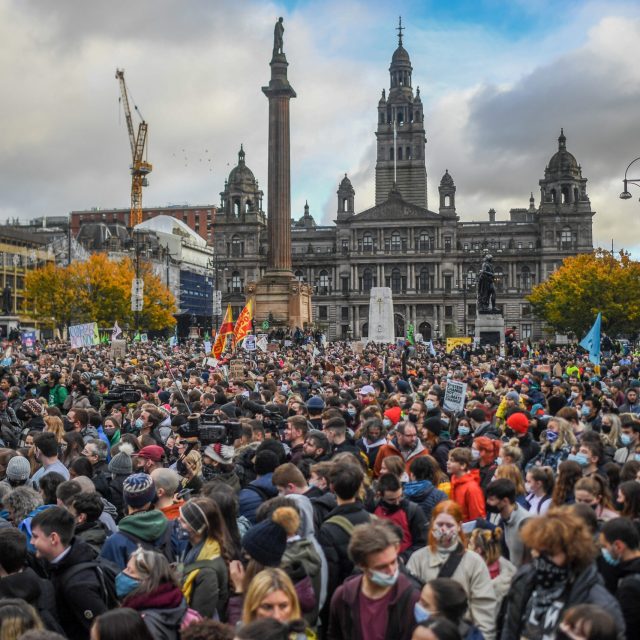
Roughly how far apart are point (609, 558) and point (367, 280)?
4092 inches

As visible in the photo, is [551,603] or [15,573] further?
[15,573]

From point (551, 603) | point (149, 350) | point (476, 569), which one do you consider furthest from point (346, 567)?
point (149, 350)

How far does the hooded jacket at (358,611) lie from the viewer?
494 cm

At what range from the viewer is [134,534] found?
596 cm

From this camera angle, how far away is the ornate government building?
105 metres

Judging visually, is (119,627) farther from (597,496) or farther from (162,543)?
(597,496)

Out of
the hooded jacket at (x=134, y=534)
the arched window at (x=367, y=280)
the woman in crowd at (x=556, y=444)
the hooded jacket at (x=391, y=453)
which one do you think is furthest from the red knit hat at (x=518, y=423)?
the arched window at (x=367, y=280)

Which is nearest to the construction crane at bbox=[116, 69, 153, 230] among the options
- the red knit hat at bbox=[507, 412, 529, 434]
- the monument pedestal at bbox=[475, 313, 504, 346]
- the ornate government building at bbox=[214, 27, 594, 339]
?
the ornate government building at bbox=[214, 27, 594, 339]

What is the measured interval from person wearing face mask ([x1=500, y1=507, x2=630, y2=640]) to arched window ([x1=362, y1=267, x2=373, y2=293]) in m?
104

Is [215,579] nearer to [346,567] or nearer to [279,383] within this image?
[346,567]

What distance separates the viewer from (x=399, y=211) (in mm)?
107875

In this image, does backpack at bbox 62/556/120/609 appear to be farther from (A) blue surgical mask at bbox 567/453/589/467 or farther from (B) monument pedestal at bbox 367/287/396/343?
(B) monument pedestal at bbox 367/287/396/343

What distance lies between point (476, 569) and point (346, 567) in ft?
3.57

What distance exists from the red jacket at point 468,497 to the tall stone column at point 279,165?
50625 millimetres
